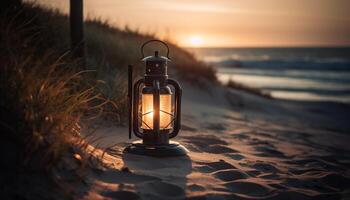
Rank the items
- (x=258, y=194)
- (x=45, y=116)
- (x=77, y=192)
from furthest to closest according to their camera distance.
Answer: (x=258, y=194) < (x=45, y=116) < (x=77, y=192)

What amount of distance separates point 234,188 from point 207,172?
0.43 m

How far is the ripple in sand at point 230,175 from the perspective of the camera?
4.18 metres

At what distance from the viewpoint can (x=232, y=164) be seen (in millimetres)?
4676

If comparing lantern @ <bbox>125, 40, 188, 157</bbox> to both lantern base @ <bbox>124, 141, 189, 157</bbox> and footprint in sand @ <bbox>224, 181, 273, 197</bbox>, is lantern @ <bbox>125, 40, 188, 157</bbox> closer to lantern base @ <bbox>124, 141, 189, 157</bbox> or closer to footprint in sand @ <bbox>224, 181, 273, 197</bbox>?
lantern base @ <bbox>124, 141, 189, 157</bbox>

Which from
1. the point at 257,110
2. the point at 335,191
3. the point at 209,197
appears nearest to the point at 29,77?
the point at 209,197

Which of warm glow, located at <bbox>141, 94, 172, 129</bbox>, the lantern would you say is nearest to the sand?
the lantern

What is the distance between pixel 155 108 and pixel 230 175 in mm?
914

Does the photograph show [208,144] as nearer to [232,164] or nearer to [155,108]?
[232,164]

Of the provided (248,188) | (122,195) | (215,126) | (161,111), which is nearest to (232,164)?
(248,188)

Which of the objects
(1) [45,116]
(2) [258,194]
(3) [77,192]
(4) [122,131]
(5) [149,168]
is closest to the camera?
(3) [77,192]

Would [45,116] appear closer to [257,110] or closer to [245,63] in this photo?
[257,110]

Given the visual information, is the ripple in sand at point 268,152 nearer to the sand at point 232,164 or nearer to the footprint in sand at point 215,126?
the sand at point 232,164

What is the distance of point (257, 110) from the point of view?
1132cm

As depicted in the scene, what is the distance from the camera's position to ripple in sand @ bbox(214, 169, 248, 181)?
4180 mm
